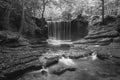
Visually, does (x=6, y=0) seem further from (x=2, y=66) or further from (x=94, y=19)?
(x=94, y=19)

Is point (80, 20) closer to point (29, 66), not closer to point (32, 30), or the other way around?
point (32, 30)

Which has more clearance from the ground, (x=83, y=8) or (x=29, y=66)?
(x=83, y=8)

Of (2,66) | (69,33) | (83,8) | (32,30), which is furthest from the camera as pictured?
(83,8)

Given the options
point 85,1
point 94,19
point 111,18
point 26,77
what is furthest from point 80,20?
point 26,77

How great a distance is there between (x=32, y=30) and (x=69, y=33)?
9.41 m

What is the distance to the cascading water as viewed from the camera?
908 inches

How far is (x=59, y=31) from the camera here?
23375 mm

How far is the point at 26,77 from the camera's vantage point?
5293mm

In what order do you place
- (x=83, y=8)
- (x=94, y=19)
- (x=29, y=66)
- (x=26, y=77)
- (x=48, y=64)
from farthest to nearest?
(x=83, y=8) → (x=94, y=19) → (x=48, y=64) → (x=29, y=66) → (x=26, y=77)

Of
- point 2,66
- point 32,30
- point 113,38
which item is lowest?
point 2,66

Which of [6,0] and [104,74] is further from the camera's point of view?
[6,0]

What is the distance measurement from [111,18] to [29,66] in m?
16.4

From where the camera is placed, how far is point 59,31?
23375 mm

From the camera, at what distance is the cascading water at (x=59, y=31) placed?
908 inches
